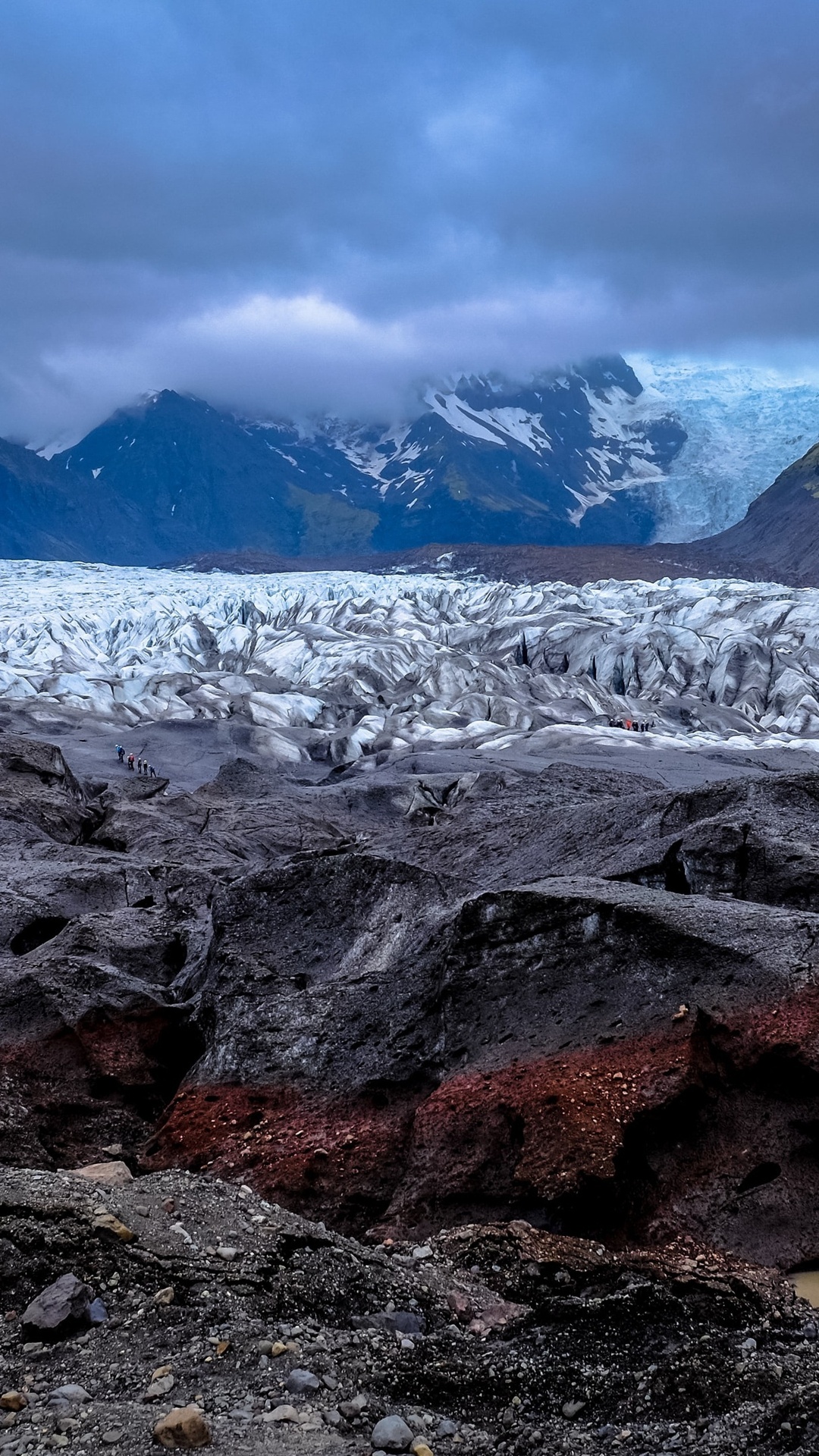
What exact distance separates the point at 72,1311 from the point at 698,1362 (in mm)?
2778

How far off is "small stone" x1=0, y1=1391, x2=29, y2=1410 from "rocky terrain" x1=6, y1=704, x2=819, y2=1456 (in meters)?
0.01

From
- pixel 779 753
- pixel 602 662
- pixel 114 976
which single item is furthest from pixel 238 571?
pixel 114 976

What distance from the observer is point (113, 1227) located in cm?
538

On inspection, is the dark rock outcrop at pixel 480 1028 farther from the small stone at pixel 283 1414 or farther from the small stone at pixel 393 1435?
the small stone at pixel 283 1414

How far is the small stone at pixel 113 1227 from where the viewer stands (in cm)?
533

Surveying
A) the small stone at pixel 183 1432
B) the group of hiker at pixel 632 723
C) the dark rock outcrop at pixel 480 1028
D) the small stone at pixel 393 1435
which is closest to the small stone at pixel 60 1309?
the small stone at pixel 183 1432

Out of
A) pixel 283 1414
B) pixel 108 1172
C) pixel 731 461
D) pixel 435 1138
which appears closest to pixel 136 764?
pixel 108 1172

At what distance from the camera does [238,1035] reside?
8.16 meters

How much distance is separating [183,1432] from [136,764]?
116ft

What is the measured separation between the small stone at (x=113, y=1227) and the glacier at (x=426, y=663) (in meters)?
33.3

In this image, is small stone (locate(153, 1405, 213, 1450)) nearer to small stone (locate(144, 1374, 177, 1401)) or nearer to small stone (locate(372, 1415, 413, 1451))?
small stone (locate(144, 1374, 177, 1401))

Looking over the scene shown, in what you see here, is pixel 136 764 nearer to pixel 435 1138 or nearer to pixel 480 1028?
pixel 480 1028

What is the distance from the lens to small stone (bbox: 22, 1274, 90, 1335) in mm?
4762

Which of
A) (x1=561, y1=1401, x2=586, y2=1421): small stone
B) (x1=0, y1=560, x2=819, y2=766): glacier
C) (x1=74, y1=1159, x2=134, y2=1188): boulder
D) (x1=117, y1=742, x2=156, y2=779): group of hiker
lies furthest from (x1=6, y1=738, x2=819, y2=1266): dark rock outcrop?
(x1=0, y1=560, x2=819, y2=766): glacier
